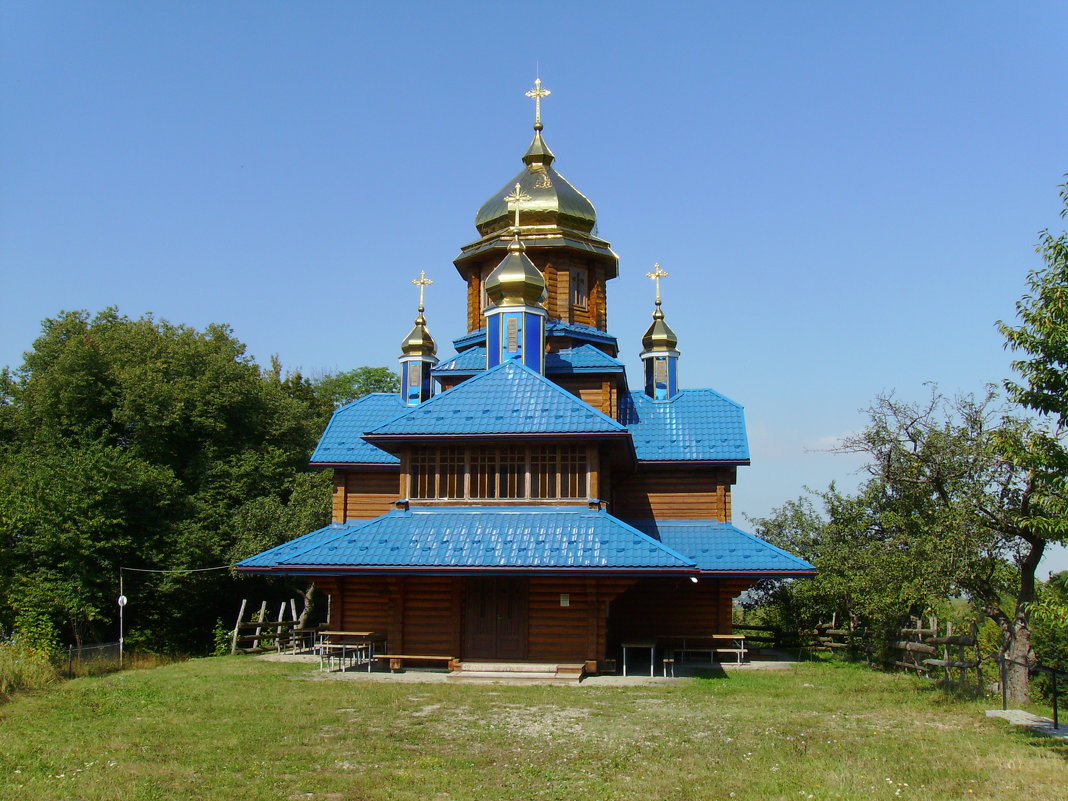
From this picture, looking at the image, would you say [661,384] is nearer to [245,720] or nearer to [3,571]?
[245,720]

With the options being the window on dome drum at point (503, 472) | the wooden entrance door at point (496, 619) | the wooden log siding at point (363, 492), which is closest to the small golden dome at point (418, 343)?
the wooden log siding at point (363, 492)

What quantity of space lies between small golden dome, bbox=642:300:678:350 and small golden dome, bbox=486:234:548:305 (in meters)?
4.44

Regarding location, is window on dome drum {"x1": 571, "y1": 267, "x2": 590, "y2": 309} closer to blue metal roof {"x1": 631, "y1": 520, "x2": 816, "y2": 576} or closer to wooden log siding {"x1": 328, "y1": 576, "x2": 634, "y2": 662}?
blue metal roof {"x1": 631, "y1": 520, "x2": 816, "y2": 576}

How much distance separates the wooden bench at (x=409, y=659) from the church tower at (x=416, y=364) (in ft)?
30.0

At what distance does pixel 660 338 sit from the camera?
85.8 ft

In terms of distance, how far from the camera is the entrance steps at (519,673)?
57.6 ft

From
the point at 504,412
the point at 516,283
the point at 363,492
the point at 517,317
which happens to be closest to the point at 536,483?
the point at 504,412

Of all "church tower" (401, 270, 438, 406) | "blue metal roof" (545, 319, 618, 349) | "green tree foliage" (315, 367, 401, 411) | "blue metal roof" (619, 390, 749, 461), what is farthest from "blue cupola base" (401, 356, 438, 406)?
"green tree foliage" (315, 367, 401, 411)

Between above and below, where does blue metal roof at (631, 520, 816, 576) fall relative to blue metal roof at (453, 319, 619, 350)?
below

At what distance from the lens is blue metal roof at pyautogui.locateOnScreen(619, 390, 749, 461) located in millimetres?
23359

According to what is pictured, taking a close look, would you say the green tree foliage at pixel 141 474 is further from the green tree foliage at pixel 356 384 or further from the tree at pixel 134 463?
the green tree foliage at pixel 356 384

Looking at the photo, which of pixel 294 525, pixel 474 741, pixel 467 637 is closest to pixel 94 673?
pixel 467 637

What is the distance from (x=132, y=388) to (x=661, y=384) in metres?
19.1

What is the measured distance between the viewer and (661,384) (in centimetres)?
2603
